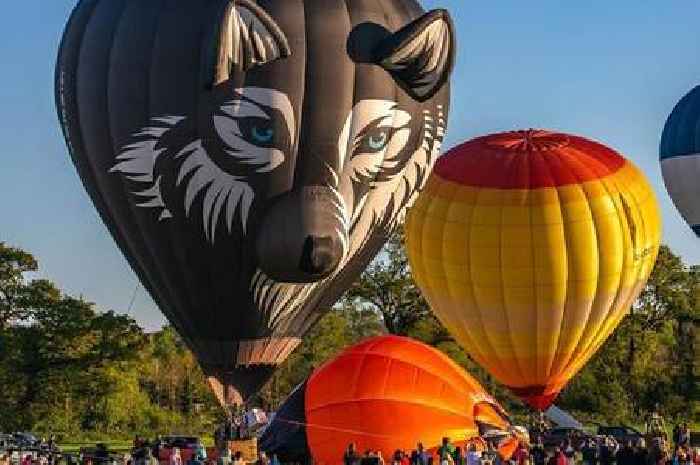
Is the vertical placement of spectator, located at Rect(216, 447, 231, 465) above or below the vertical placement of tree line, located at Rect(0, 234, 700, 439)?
below

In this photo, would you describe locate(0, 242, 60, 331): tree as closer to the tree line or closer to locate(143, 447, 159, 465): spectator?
the tree line

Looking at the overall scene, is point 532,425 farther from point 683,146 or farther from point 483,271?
point 683,146

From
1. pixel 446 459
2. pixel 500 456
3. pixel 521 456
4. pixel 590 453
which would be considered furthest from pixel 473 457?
pixel 590 453

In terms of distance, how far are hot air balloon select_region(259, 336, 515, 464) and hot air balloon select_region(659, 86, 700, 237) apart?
14.2m

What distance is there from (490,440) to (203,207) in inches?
240

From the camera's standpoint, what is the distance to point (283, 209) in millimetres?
15109

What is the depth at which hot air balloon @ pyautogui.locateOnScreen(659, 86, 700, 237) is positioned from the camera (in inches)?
1246

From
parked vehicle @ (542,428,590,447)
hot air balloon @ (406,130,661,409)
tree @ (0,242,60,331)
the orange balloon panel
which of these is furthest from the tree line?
the orange balloon panel

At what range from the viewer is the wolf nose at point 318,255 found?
49.8ft

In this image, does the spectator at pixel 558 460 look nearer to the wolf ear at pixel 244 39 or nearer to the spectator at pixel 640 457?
the spectator at pixel 640 457

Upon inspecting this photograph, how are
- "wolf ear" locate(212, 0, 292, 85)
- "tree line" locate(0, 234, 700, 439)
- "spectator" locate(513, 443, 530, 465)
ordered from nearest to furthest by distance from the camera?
"wolf ear" locate(212, 0, 292, 85)
"spectator" locate(513, 443, 530, 465)
"tree line" locate(0, 234, 700, 439)

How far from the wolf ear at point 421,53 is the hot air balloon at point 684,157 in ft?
55.6

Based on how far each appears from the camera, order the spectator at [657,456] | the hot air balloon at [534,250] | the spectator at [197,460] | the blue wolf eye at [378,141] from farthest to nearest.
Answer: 1. the hot air balloon at [534,250]
2. the spectator at [657,456]
3. the spectator at [197,460]
4. the blue wolf eye at [378,141]

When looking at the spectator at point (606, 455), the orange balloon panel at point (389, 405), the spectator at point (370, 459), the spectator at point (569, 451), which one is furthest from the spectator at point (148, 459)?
the spectator at point (606, 455)
